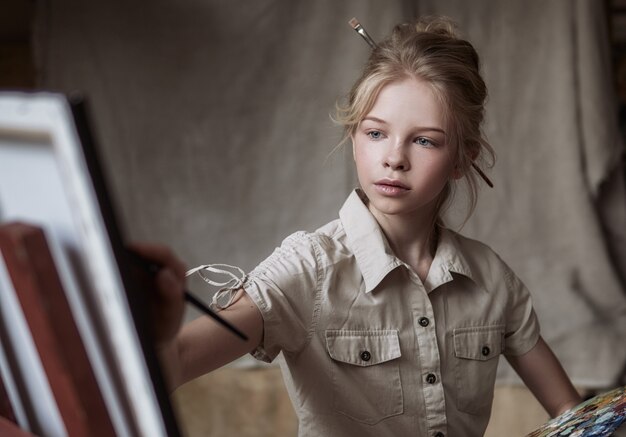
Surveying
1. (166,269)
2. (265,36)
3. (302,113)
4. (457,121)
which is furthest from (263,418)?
(166,269)

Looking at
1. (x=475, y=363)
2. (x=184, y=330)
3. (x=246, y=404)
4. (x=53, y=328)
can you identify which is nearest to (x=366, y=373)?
(x=475, y=363)

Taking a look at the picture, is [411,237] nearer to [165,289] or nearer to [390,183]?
[390,183]

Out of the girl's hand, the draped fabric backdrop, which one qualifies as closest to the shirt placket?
the girl's hand

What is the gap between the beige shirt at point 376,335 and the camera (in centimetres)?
126

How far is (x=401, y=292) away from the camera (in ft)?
4.32

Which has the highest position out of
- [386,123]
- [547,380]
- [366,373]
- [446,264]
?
[386,123]

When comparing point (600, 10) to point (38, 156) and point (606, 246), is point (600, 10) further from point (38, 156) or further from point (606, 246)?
point (38, 156)

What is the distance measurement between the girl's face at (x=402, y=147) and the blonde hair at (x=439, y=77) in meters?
0.02

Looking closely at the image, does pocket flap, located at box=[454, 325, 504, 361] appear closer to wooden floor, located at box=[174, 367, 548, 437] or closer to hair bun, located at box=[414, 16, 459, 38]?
hair bun, located at box=[414, 16, 459, 38]

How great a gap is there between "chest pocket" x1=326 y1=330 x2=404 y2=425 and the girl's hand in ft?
1.67

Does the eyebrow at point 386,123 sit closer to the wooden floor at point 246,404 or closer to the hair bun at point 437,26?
the hair bun at point 437,26

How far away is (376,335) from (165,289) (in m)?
0.60

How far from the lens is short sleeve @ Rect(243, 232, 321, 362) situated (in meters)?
1.19

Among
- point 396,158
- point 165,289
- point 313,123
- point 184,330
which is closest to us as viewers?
point 165,289
